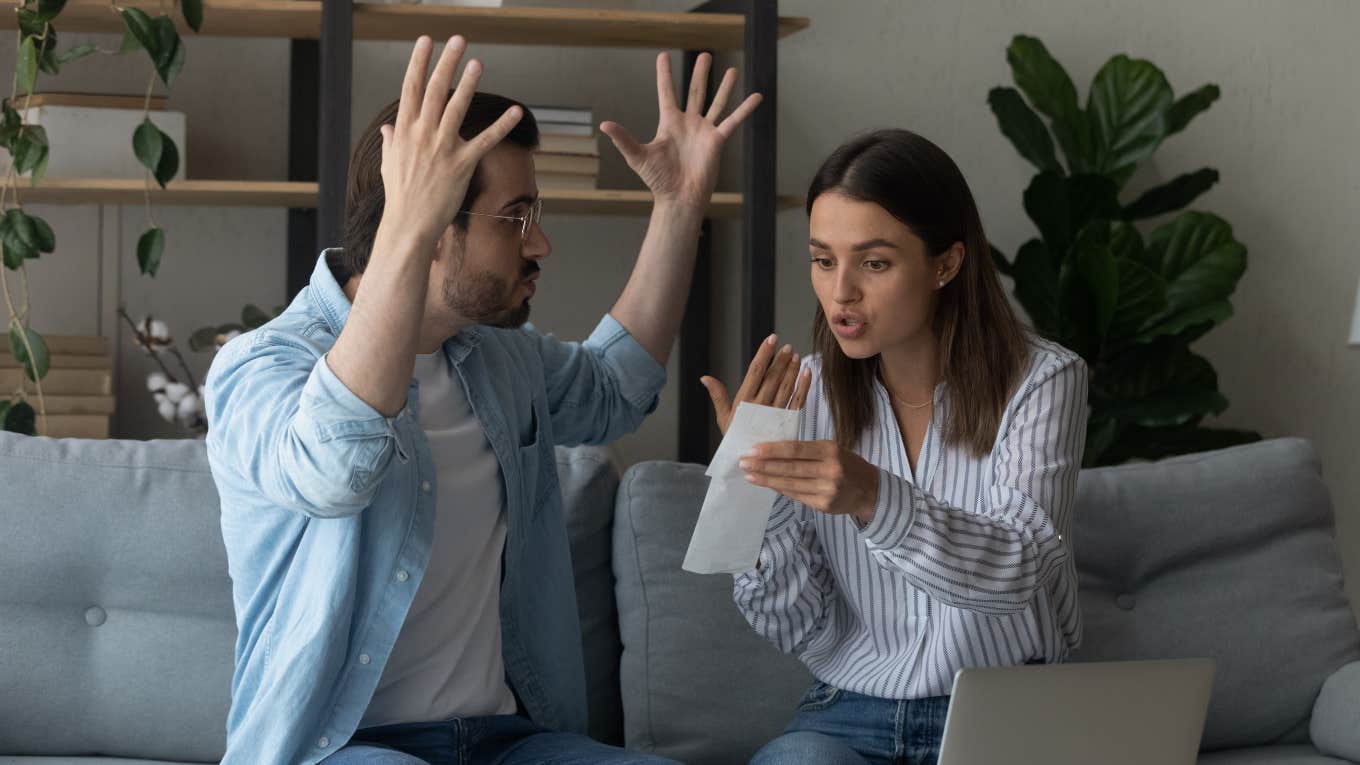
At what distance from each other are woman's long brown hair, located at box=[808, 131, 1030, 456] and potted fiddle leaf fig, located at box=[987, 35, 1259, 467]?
4.17 ft

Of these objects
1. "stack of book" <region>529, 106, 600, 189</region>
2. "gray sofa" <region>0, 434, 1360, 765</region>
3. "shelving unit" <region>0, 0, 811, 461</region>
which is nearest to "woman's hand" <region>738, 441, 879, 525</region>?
"gray sofa" <region>0, 434, 1360, 765</region>

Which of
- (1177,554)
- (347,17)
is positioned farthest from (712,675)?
(347,17)

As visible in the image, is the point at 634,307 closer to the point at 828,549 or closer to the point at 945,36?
the point at 828,549

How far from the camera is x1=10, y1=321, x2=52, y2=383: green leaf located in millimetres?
2521

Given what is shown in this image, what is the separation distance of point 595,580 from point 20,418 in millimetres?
1182

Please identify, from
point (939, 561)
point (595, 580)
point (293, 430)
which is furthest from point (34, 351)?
point (939, 561)

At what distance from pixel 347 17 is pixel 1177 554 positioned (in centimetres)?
171

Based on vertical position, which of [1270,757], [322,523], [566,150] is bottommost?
[1270,757]

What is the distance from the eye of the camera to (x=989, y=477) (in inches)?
67.4

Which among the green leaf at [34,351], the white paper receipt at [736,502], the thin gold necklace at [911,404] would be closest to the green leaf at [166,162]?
the green leaf at [34,351]

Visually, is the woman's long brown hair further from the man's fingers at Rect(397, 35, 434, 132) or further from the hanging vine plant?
the hanging vine plant

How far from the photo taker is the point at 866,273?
1699 mm

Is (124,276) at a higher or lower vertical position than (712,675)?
higher

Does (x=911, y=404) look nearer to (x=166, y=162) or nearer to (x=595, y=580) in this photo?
(x=595, y=580)
